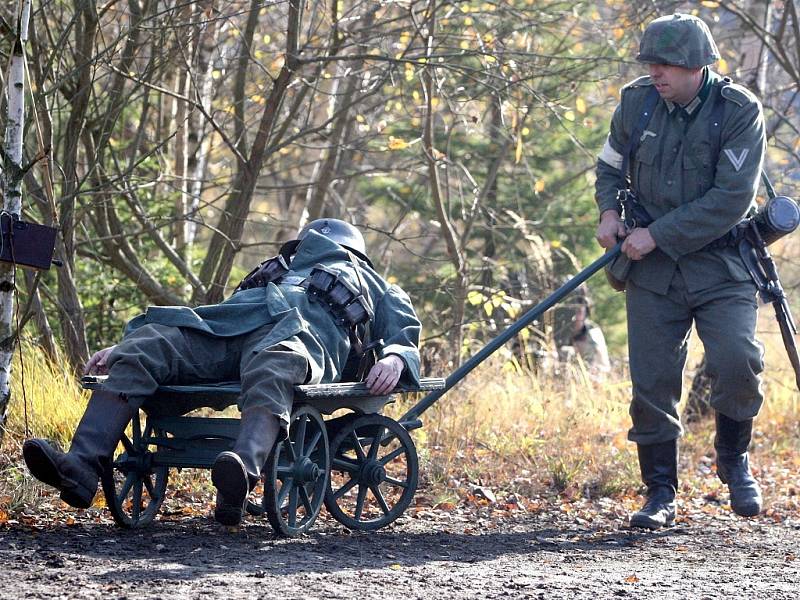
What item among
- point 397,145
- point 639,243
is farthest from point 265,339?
point 397,145

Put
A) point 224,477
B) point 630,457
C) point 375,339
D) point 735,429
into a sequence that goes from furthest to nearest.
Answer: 1. point 630,457
2. point 735,429
3. point 375,339
4. point 224,477

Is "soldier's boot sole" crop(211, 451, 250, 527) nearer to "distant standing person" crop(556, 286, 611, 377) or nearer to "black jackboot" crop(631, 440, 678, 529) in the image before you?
"black jackboot" crop(631, 440, 678, 529)

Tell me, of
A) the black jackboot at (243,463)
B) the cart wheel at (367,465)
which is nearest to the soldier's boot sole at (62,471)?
the black jackboot at (243,463)

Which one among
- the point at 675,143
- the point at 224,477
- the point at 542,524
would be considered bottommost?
the point at 542,524

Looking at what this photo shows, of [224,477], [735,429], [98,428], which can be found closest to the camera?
[224,477]

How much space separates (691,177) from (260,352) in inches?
85.5

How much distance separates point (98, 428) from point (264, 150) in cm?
313

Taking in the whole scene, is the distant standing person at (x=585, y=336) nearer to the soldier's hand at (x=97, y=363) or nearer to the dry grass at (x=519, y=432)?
the dry grass at (x=519, y=432)

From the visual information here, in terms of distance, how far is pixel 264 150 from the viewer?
717 centimetres

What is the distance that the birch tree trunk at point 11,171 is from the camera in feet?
16.1

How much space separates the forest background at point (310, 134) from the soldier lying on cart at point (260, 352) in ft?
3.21

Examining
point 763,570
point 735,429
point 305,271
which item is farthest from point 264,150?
point 763,570

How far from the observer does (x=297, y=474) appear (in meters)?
4.59

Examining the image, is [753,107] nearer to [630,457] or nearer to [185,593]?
[630,457]
